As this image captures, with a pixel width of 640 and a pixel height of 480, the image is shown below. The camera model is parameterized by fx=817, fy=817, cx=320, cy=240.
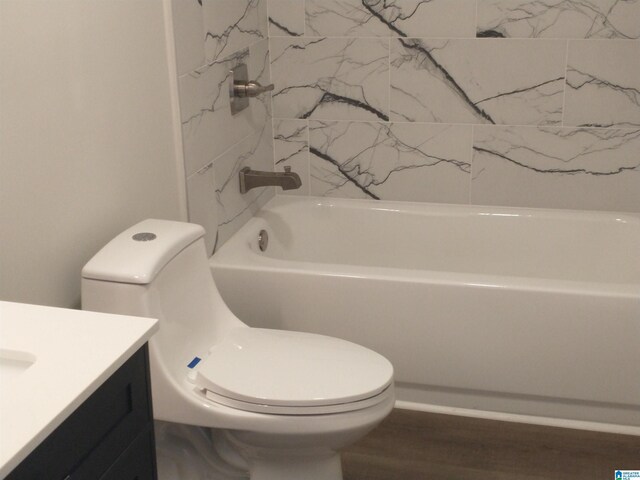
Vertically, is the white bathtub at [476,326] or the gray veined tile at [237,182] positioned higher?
the gray veined tile at [237,182]

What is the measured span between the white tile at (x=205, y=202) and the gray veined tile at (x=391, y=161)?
668 mm

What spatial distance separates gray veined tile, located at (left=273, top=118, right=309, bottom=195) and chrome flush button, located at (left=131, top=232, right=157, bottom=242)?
1.23m

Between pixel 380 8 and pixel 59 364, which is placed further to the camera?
pixel 380 8

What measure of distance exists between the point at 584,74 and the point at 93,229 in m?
1.81

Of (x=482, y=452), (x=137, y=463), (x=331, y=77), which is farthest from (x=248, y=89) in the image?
(x=137, y=463)

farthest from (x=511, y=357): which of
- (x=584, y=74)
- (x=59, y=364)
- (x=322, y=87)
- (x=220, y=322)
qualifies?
(x=59, y=364)

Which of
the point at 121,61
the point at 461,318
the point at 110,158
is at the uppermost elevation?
the point at 121,61

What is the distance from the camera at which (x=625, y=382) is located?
243 cm

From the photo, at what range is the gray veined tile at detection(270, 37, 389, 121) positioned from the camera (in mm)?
3037

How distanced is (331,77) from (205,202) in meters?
0.81

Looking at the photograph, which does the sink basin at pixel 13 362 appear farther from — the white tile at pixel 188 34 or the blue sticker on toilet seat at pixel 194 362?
the white tile at pixel 188 34

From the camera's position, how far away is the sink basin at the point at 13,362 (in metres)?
1.25

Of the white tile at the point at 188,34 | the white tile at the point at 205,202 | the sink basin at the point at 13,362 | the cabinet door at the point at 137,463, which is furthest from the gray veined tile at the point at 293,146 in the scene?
the sink basin at the point at 13,362

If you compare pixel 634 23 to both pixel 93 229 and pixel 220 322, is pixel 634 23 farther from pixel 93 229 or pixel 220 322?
pixel 93 229
